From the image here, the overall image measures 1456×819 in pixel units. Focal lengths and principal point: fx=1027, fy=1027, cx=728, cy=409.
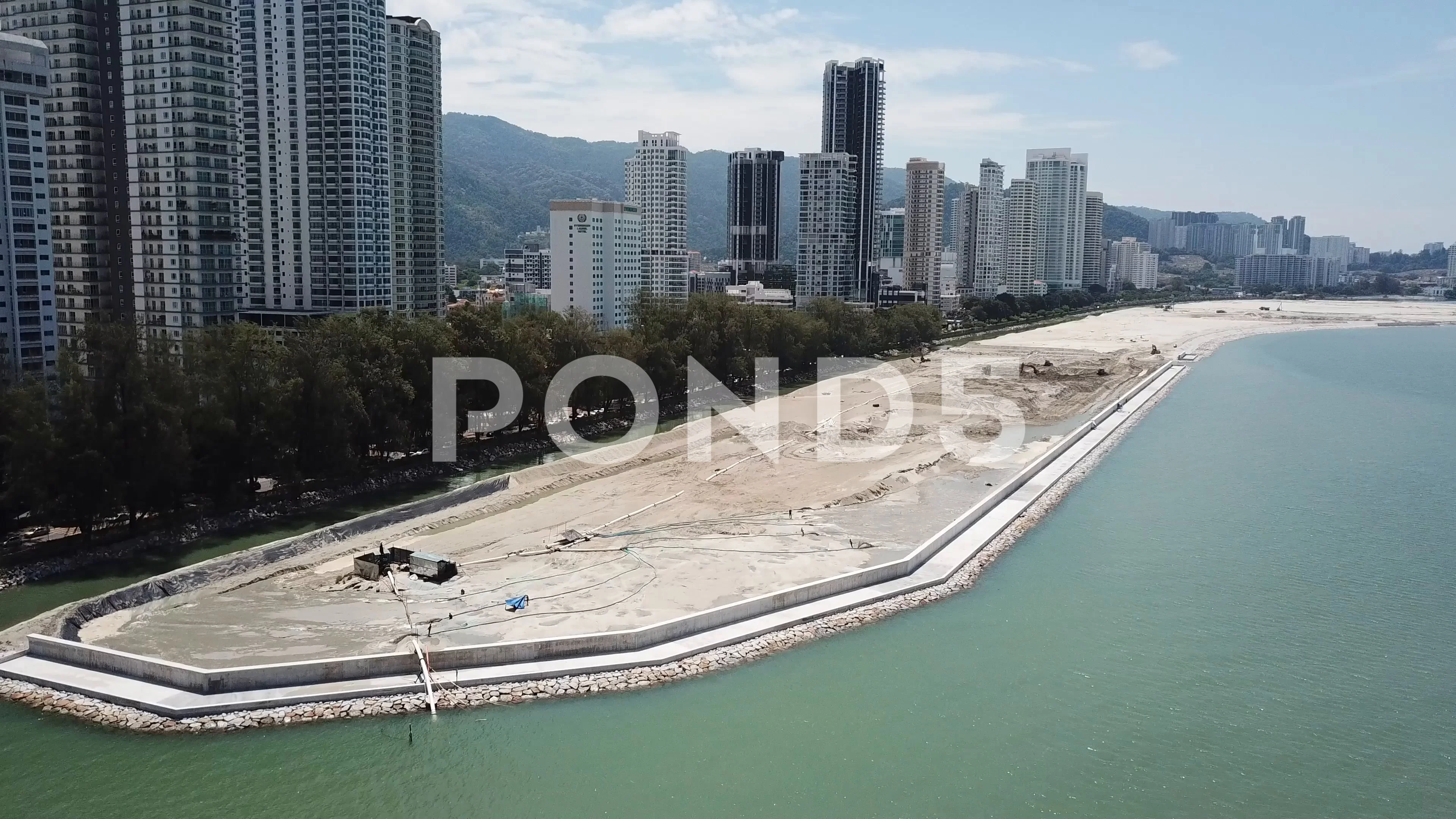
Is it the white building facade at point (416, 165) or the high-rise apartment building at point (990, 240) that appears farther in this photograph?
the high-rise apartment building at point (990, 240)

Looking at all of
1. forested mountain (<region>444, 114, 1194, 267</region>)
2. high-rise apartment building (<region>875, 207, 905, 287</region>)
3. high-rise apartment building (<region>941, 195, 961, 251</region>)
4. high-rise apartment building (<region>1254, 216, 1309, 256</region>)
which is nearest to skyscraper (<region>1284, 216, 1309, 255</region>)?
high-rise apartment building (<region>1254, 216, 1309, 256</region>)

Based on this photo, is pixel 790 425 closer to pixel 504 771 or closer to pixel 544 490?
pixel 544 490

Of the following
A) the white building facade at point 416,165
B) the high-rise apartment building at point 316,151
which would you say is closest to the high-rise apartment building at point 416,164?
the white building facade at point 416,165

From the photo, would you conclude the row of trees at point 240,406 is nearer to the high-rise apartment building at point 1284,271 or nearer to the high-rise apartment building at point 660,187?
the high-rise apartment building at point 660,187

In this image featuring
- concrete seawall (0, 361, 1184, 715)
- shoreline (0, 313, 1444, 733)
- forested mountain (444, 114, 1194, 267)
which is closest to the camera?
shoreline (0, 313, 1444, 733)

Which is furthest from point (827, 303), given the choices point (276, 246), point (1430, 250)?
point (1430, 250)

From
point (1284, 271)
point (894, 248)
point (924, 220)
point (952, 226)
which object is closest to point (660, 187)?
point (924, 220)

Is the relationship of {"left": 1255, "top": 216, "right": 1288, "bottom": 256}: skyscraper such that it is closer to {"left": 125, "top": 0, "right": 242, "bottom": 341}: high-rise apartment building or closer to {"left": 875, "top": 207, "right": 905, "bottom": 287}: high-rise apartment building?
{"left": 875, "top": 207, "right": 905, "bottom": 287}: high-rise apartment building
